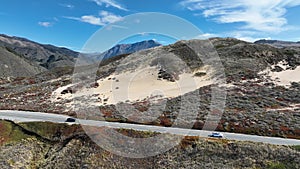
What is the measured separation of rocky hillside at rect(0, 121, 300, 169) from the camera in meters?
37.0

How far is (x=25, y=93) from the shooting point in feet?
281

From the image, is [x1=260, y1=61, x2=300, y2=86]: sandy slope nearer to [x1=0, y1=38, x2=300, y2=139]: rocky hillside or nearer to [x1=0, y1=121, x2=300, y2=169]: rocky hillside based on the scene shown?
[x1=0, y1=38, x2=300, y2=139]: rocky hillside

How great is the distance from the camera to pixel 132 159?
39625mm

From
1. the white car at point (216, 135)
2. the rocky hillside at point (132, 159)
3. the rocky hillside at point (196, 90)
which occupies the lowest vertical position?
the rocky hillside at point (132, 159)

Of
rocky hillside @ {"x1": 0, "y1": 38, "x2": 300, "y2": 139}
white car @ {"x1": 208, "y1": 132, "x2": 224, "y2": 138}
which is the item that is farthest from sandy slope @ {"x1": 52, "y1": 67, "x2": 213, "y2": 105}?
white car @ {"x1": 208, "y1": 132, "x2": 224, "y2": 138}

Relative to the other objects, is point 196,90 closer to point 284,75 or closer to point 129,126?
point 284,75

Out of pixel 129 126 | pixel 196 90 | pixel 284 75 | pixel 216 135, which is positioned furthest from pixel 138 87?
pixel 216 135

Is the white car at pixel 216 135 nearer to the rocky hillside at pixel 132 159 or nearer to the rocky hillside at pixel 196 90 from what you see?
the rocky hillside at pixel 132 159

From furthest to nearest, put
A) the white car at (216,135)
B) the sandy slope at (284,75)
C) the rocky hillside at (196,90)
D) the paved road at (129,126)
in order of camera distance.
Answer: the sandy slope at (284,75), the rocky hillside at (196,90), the white car at (216,135), the paved road at (129,126)

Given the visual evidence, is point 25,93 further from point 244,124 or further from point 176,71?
point 244,124

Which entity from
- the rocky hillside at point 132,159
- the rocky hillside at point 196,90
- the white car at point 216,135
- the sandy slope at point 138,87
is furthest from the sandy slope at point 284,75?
the rocky hillside at point 132,159

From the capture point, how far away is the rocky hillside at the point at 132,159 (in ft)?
121

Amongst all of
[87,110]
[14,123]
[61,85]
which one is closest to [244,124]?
[87,110]

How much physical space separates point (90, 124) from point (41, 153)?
9.91m
